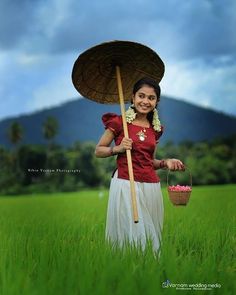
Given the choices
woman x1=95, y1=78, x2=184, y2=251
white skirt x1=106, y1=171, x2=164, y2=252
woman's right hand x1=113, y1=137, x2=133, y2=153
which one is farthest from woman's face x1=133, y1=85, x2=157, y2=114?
white skirt x1=106, y1=171, x2=164, y2=252

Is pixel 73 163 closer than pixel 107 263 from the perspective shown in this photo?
No

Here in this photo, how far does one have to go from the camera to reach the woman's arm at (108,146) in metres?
2.71

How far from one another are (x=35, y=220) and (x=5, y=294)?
71.8 inches

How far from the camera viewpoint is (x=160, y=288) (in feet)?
7.52

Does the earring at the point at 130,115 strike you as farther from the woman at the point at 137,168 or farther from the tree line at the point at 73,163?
the tree line at the point at 73,163

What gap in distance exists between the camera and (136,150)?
2785 millimetres

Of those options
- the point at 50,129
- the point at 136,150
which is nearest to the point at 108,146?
the point at 136,150

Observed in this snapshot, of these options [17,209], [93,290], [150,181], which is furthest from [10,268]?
[17,209]

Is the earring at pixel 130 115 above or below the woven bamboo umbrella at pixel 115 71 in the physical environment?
below

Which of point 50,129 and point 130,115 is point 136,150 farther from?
point 50,129

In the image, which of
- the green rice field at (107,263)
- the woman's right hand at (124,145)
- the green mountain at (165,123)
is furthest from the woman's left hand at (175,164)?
the green mountain at (165,123)

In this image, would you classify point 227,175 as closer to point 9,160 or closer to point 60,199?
point 60,199

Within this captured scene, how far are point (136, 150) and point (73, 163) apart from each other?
3.40 metres

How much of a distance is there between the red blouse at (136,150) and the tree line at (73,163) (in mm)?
2049
